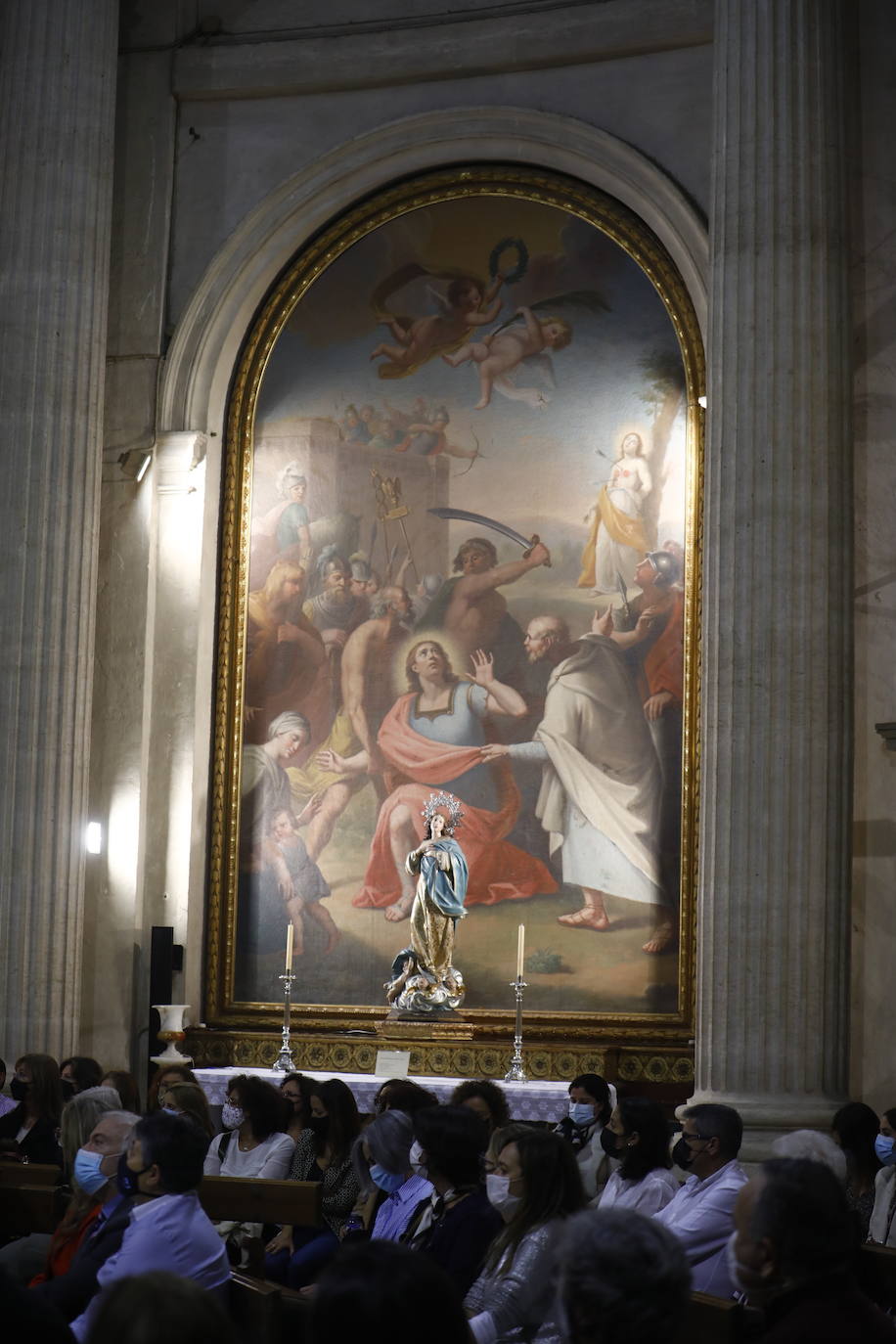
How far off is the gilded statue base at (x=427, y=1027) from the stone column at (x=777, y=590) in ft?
6.29

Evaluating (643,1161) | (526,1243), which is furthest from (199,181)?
(526,1243)

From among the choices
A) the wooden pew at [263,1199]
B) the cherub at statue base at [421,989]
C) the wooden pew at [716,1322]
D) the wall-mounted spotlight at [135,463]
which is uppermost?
the wall-mounted spotlight at [135,463]

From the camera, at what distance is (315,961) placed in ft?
43.1

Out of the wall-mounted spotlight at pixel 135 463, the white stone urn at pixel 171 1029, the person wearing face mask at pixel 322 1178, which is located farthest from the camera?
the wall-mounted spotlight at pixel 135 463

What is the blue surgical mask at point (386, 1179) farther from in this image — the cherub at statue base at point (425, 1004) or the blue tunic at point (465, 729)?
the blue tunic at point (465, 729)

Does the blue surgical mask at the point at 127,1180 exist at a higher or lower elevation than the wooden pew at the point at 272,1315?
higher

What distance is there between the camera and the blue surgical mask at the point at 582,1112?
866cm

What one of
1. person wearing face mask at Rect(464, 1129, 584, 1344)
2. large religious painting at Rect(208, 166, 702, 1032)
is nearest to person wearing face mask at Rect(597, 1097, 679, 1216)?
person wearing face mask at Rect(464, 1129, 584, 1344)

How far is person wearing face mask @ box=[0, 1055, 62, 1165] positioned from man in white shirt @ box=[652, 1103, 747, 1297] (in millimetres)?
3528

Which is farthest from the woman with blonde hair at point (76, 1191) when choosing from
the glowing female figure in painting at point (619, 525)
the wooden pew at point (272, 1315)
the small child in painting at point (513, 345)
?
the small child in painting at point (513, 345)

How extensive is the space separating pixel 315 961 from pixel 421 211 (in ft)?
18.2

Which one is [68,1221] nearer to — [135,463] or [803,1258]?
[803,1258]

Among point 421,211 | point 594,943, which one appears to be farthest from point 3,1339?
point 421,211

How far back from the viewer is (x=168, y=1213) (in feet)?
17.1
